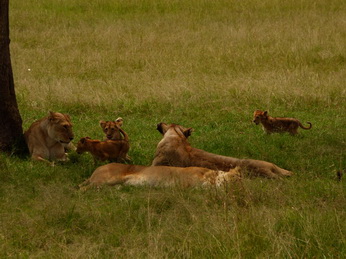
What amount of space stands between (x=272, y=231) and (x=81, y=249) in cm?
150

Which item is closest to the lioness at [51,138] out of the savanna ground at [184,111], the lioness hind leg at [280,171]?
the savanna ground at [184,111]

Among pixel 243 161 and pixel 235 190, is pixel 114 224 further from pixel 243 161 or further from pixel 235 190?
pixel 243 161

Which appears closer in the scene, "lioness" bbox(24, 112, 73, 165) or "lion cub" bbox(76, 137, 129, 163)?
"lion cub" bbox(76, 137, 129, 163)

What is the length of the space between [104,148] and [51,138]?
30.4 inches

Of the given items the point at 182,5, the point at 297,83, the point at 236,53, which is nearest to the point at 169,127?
the point at 297,83

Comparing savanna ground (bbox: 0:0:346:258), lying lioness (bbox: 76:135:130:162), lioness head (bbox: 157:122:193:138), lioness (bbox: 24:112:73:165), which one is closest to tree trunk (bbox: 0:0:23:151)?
lioness (bbox: 24:112:73:165)

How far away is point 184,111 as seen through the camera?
12102 mm

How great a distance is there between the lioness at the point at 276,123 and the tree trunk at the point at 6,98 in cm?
347

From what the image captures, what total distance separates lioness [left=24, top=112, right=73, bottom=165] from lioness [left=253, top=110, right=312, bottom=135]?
296 centimetres

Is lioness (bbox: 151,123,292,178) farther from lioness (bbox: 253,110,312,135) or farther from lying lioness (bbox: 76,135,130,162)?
lioness (bbox: 253,110,312,135)

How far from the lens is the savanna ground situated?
19.8 ft

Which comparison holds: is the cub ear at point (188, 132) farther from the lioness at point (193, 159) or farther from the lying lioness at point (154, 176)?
the lying lioness at point (154, 176)

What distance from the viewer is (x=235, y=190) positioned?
6.87 m

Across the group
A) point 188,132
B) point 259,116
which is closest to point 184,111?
point 259,116
